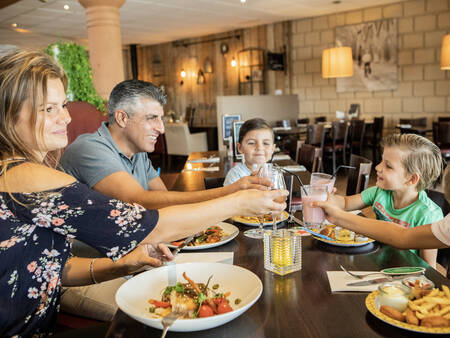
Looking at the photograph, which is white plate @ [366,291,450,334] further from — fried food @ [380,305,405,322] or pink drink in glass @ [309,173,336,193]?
pink drink in glass @ [309,173,336,193]

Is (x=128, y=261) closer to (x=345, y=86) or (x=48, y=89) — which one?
(x=48, y=89)

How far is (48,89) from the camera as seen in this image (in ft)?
4.13

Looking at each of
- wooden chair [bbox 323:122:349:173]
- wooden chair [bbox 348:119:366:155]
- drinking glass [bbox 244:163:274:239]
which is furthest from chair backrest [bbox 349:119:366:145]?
drinking glass [bbox 244:163:274:239]

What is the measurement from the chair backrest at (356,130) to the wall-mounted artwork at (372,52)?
210 cm

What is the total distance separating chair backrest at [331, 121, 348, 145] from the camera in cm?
767

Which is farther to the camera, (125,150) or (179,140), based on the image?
(179,140)

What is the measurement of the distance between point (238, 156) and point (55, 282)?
2640 mm

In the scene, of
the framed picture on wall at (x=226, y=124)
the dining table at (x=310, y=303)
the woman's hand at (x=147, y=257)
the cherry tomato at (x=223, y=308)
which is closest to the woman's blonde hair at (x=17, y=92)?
the woman's hand at (x=147, y=257)

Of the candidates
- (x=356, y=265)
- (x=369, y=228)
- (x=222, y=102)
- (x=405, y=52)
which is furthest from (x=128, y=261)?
(x=405, y=52)

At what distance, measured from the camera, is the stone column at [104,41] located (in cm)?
677

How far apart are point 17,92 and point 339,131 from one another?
7.12m

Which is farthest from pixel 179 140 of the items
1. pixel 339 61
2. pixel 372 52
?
pixel 372 52

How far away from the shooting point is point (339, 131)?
776 cm

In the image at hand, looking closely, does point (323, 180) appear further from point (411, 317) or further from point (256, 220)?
point (411, 317)
